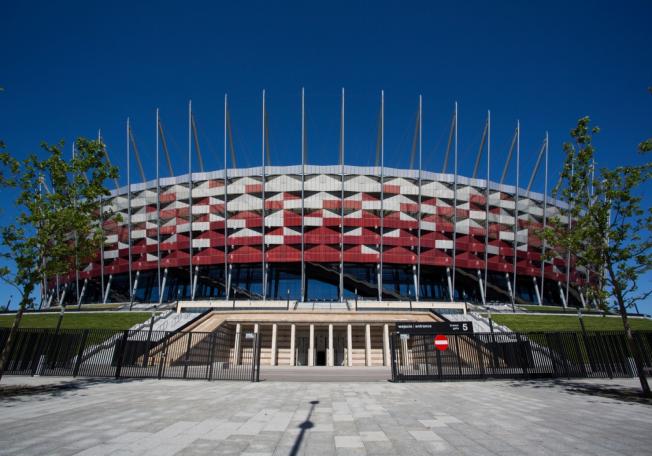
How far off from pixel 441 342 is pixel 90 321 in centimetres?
3830

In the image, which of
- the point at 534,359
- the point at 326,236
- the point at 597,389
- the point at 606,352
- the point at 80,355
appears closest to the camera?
the point at 597,389

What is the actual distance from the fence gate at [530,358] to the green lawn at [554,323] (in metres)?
17.9

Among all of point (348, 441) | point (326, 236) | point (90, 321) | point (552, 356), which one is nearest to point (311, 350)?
point (552, 356)

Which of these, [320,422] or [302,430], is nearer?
[302,430]

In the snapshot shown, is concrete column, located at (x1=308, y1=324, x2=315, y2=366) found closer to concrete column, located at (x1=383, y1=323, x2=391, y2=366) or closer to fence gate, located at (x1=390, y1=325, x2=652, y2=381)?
concrete column, located at (x1=383, y1=323, x2=391, y2=366)

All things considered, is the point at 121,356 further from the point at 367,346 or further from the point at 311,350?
the point at 367,346

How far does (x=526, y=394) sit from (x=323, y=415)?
8720 millimetres

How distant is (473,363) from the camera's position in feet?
61.7

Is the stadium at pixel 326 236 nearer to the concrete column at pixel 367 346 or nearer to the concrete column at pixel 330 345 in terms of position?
the concrete column at pixel 330 345

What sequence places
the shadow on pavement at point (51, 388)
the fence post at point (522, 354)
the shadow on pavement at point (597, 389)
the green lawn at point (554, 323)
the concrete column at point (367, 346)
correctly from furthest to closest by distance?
the green lawn at point (554, 323), the concrete column at point (367, 346), the fence post at point (522, 354), the shadow on pavement at point (51, 388), the shadow on pavement at point (597, 389)

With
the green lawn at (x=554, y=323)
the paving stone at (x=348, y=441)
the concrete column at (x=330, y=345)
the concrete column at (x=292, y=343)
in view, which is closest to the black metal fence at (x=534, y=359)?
Result: the paving stone at (x=348, y=441)

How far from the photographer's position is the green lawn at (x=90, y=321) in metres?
37.6

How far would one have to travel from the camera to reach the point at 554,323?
131 ft

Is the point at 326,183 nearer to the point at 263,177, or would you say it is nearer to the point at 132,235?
the point at 263,177
